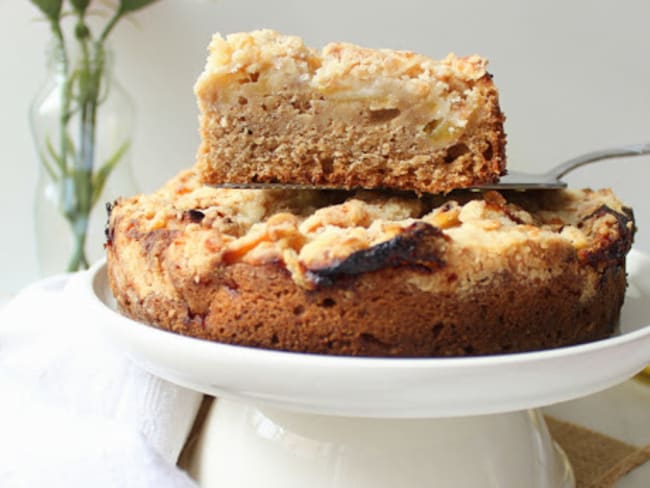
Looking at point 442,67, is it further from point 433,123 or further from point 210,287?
point 210,287

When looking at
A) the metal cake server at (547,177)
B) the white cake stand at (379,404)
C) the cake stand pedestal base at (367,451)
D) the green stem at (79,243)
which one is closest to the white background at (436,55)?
the green stem at (79,243)

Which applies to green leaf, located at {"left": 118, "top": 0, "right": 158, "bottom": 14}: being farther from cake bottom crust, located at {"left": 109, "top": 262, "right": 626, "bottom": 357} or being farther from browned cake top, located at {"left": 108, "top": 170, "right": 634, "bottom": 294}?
cake bottom crust, located at {"left": 109, "top": 262, "right": 626, "bottom": 357}

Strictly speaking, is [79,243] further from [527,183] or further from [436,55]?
[527,183]

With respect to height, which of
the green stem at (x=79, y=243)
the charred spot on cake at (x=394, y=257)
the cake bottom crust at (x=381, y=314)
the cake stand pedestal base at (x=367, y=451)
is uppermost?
the charred spot on cake at (x=394, y=257)

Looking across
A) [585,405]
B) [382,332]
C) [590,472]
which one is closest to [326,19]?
[585,405]

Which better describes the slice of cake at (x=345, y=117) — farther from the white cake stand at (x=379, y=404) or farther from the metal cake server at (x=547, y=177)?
the white cake stand at (x=379, y=404)

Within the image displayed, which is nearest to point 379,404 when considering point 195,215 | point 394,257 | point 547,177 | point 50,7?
point 394,257

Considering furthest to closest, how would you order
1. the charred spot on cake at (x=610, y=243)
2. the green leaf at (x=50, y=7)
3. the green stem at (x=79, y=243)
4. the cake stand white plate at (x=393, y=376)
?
the green stem at (x=79, y=243) → the green leaf at (x=50, y=7) → the charred spot on cake at (x=610, y=243) → the cake stand white plate at (x=393, y=376)
